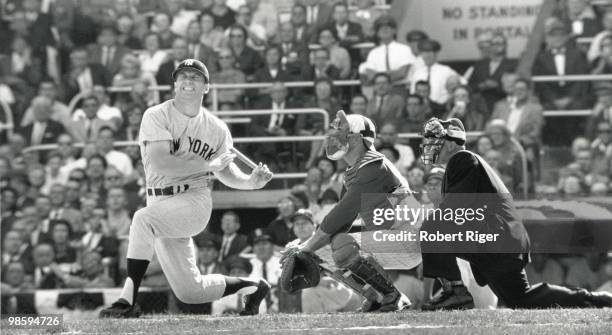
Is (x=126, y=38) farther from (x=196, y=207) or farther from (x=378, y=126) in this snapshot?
(x=196, y=207)

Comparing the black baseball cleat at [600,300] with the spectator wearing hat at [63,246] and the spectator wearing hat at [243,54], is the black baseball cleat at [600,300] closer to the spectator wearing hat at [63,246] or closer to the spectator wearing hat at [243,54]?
the spectator wearing hat at [63,246]

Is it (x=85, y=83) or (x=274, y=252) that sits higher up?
(x=85, y=83)

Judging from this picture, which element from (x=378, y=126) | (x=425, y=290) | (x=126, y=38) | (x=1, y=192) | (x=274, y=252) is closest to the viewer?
(x=425, y=290)

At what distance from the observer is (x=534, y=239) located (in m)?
12.0

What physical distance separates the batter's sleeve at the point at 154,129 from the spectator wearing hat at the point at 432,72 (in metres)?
6.48

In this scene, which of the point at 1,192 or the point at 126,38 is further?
the point at 126,38

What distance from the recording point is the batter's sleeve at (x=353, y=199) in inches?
352

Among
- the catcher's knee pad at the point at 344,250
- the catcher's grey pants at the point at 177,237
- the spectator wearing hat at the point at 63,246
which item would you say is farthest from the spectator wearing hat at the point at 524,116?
the catcher's grey pants at the point at 177,237

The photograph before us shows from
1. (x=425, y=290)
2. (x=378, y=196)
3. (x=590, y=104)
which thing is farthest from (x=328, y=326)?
(x=590, y=104)

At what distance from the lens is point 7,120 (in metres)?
16.3

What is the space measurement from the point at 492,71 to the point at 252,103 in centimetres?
285

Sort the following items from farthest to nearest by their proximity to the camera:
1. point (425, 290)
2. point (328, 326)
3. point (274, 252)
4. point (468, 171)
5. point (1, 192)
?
point (1, 192) < point (274, 252) < point (425, 290) < point (468, 171) < point (328, 326)

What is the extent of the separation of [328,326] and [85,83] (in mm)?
8915

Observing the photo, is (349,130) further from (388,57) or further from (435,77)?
(388,57)
